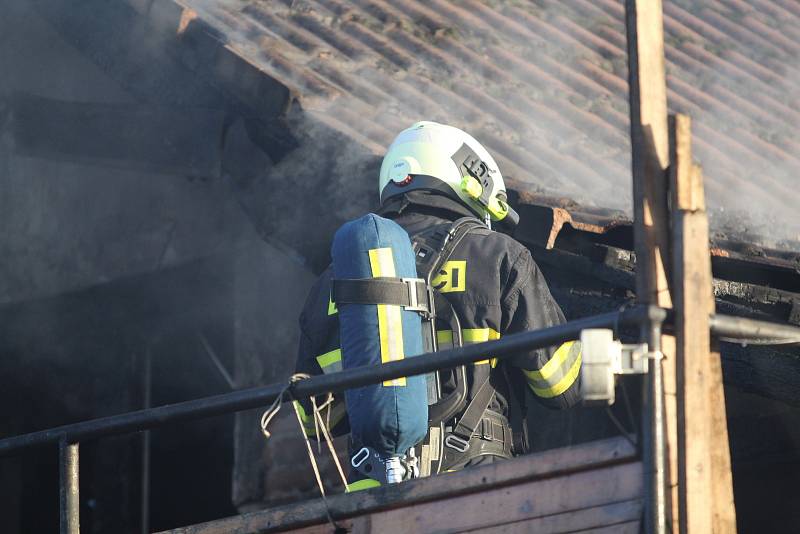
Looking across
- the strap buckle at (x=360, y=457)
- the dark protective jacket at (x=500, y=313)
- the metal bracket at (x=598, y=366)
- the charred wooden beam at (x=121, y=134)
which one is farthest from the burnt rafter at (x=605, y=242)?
the charred wooden beam at (x=121, y=134)

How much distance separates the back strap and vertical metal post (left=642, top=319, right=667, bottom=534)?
3.30 ft

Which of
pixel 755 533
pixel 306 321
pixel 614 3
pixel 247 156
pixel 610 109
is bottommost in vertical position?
pixel 755 533

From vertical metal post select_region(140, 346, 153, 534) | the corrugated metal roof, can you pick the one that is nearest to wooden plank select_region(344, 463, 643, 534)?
the corrugated metal roof

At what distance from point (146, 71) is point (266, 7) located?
0.85m

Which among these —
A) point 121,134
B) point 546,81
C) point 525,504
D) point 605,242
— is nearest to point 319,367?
point 605,242

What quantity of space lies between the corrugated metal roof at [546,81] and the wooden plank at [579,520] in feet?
6.26

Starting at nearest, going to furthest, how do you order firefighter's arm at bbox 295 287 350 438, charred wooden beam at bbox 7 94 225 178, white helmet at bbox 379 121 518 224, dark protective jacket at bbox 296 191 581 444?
dark protective jacket at bbox 296 191 581 444 < firefighter's arm at bbox 295 287 350 438 < white helmet at bbox 379 121 518 224 < charred wooden beam at bbox 7 94 225 178

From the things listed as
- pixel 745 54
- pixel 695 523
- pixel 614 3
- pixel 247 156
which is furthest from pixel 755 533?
pixel 614 3

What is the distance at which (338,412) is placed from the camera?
401 cm

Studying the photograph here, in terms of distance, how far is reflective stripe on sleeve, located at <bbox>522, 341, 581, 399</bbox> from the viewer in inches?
149

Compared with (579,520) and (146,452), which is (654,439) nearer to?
(579,520)

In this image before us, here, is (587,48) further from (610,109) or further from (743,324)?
(743,324)

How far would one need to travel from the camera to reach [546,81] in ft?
20.9

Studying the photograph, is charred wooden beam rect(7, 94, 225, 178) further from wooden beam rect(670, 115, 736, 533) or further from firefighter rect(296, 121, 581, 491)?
wooden beam rect(670, 115, 736, 533)
